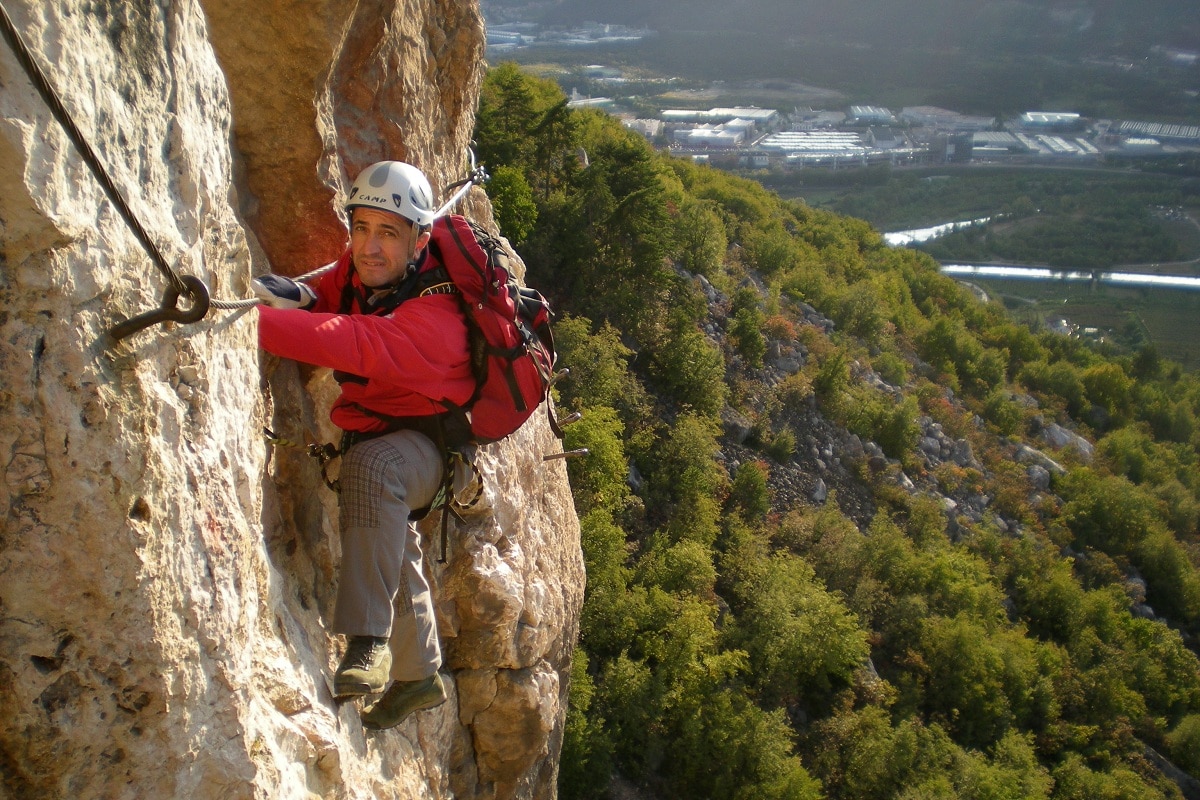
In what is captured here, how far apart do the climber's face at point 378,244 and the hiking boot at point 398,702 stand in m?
2.06

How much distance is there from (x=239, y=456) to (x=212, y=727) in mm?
963

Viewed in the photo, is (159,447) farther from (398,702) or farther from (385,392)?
(398,702)

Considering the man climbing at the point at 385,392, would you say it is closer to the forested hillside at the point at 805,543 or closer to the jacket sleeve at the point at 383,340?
the jacket sleeve at the point at 383,340

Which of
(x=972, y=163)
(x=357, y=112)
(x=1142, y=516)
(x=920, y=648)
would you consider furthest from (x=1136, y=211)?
(x=357, y=112)

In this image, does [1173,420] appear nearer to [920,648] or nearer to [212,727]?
[920,648]

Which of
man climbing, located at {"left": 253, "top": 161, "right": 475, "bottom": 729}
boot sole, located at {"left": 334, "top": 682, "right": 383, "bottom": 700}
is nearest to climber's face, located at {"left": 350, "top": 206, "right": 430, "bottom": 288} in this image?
man climbing, located at {"left": 253, "top": 161, "right": 475, "bottom": 729}

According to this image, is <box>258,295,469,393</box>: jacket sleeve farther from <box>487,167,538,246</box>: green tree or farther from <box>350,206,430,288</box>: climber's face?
<box>487,167,538,246</box>: green tree

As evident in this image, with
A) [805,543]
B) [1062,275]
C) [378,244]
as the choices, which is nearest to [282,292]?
[378,244]

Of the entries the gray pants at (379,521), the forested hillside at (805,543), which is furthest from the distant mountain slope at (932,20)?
the gray pants at (379,521)

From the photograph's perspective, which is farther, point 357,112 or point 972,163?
point 972,163

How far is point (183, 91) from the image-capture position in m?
2.82

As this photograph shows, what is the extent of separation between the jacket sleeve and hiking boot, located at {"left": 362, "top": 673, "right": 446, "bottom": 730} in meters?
1.57

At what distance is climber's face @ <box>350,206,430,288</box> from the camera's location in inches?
157

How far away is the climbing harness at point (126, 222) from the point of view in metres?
1.87
